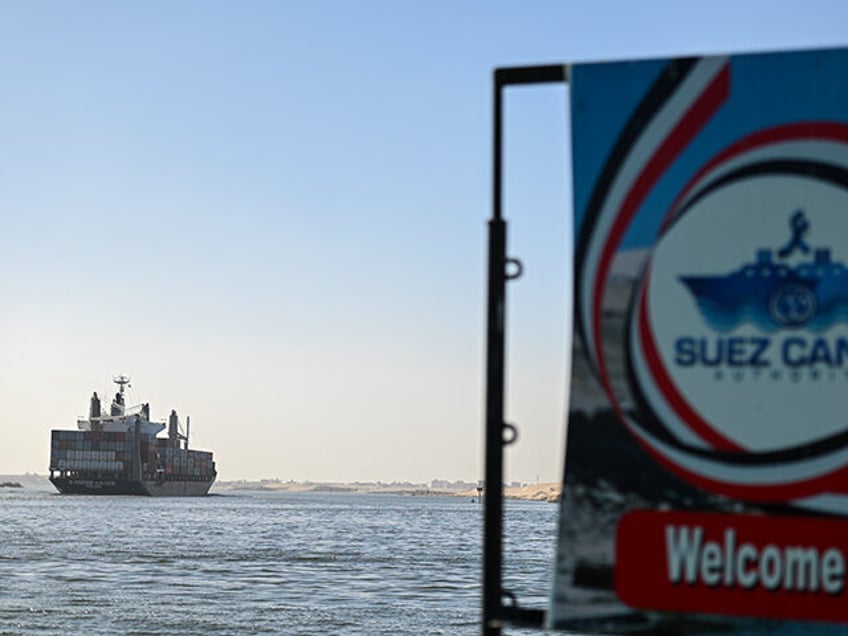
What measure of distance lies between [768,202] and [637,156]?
516 millimetres

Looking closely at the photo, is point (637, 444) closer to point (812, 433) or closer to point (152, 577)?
point (812, 433)

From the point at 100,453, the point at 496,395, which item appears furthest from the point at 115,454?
the point at 496,395

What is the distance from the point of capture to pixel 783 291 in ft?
14.3

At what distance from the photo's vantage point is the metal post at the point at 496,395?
462 centimetres

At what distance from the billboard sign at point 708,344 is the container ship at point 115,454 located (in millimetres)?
167719

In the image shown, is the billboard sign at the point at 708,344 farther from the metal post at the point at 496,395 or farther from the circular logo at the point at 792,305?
the metal post at the point at 496,395

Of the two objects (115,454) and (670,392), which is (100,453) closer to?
(115,454)

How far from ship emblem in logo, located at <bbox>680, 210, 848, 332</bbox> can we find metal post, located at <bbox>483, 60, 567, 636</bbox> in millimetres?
790

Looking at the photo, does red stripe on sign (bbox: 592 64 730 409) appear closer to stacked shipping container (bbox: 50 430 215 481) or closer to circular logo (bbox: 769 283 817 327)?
circular logo (bbox: 769 283 817 327)

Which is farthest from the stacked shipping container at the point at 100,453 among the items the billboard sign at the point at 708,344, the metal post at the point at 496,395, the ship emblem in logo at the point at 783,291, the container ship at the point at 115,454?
the ship emblem in logo at the point at 783,291

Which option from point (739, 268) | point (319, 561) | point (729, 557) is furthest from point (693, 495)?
point (319, 561)

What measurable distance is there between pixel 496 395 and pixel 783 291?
114 centimetres

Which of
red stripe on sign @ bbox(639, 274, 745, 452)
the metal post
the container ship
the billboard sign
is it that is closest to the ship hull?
the container ship

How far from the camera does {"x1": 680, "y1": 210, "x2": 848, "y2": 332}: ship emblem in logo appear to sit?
431 cm
